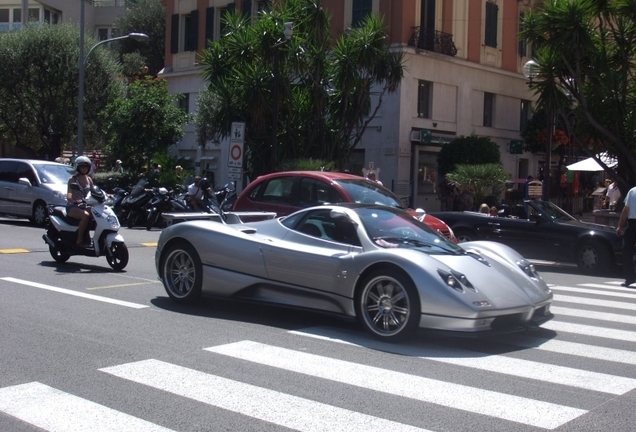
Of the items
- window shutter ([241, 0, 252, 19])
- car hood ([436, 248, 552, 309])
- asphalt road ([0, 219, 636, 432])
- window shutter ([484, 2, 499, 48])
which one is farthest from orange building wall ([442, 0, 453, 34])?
car hood ([436, 248, 552, 309])

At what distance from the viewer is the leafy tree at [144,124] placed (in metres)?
29.7

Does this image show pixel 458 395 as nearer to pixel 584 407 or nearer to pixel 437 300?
pixel 584 407

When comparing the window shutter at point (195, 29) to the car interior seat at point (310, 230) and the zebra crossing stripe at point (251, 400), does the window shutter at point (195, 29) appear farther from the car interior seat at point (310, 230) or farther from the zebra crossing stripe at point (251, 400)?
the zebra crossing stripe at point (251, 400)

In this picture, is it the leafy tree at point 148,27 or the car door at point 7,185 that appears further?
the leafy tree at point 148,27

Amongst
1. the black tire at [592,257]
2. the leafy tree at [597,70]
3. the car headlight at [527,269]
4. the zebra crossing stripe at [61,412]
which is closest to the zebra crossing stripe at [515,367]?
the car headlight at [527,269]

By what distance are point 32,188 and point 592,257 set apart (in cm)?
1460

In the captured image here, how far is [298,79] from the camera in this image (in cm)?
2575

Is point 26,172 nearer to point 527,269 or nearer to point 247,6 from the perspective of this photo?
point 247,6

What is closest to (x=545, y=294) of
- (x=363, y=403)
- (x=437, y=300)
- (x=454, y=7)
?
(x=437, y=300)

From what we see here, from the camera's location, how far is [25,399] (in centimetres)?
572

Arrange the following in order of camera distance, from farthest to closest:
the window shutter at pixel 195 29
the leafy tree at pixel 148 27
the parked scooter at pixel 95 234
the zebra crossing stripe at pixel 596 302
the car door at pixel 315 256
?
the leafy tree at pixel 148 27 < the window shutter at pixel 195 29 < the parked scooter at pixel 95 234 < the zebra crossing stripe at pixel 596 302 < the car door at pixel 315 256

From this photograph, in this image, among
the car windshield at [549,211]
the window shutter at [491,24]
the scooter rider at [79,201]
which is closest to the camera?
the scooter rider at [79,201]

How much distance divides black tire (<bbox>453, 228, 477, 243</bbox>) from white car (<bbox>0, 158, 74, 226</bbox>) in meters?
10.8

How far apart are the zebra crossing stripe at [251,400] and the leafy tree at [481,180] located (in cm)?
1592
